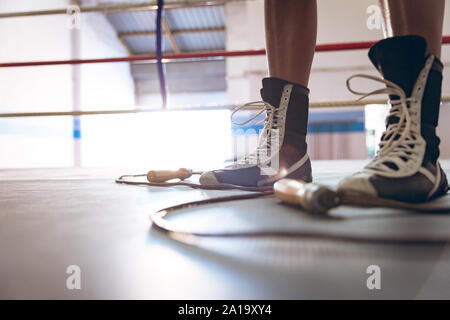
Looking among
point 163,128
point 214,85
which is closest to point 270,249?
point 163,128

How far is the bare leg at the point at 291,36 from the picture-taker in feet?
2.13

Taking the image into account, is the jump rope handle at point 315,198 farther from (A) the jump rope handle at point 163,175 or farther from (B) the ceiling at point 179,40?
(B) the ceiling at point 179,40

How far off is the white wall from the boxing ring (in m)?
3.83

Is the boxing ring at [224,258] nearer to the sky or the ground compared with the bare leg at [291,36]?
nearer to the ground

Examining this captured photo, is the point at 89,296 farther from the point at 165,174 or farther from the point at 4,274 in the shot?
the point at 165,174

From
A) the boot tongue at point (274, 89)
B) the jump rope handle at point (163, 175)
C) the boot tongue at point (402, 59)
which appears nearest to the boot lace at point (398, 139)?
the boot tongue at point (402, 59)

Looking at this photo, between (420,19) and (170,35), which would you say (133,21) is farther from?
(420,19)

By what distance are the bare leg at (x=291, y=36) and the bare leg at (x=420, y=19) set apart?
6.5 inches

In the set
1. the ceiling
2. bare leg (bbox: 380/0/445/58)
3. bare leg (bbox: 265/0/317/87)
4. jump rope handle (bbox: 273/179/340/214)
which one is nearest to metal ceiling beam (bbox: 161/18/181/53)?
the ceiling

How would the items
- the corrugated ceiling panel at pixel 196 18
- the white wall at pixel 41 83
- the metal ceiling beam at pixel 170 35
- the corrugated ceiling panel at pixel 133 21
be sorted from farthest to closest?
the metal ceiling beam at pixel 170 35, the corrugated ceiling panel at pixel 133 21, the corrugated ceiling panel at pixel 196 18, the white wall at pixel 41 83

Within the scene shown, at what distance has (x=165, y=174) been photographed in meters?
0.92

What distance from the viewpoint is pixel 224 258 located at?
0.91ft

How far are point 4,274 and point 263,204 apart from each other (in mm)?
345

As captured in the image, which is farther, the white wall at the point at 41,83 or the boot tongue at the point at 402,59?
the white wall at the point at 41,83
